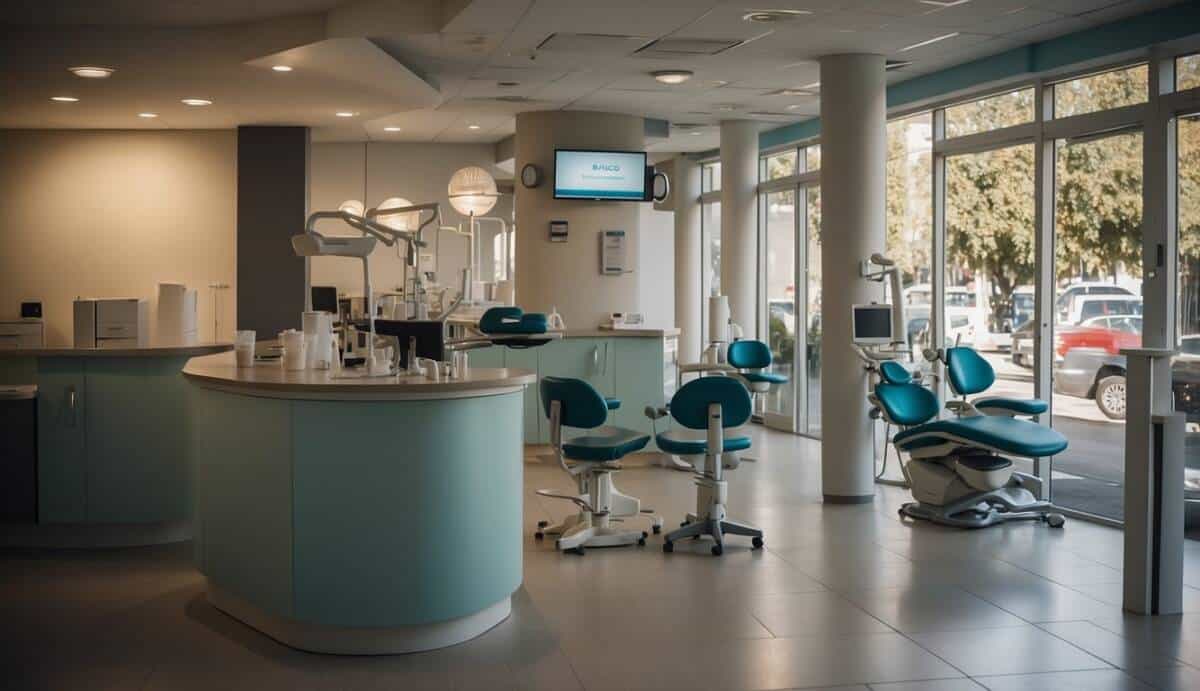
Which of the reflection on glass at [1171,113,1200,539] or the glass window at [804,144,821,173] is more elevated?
the glass window at [804,144,821,173]

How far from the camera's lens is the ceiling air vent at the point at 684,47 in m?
7.61

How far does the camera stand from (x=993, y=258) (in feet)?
27.4

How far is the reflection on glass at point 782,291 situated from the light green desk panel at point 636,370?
8.85 ft

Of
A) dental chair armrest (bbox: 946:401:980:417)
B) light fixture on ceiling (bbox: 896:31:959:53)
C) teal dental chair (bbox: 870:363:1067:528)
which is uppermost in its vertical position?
light fixture on ceiling (bbox: 896:31:959:53)

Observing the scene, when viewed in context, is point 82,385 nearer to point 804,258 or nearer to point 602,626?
point 602,626

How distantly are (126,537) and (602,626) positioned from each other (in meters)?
3.13

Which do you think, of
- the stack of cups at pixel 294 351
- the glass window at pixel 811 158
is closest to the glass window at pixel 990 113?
the glass window at pixel 811 158

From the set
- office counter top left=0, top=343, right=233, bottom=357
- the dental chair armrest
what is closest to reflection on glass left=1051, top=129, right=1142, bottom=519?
the dental chair armrest

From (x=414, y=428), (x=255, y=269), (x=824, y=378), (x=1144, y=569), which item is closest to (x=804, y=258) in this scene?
(x=824, y=378)

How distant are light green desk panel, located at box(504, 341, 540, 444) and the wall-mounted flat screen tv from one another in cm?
221

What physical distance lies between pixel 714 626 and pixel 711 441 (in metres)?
1.49

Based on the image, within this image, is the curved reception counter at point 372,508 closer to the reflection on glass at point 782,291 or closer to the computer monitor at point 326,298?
the computer monitor at point 326,298

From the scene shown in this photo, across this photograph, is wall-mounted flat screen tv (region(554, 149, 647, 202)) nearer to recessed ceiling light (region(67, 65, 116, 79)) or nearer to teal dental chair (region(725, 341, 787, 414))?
teal dental chair (region(725, 341, 787, 414))

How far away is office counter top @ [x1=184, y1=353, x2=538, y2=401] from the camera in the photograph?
14.2 feet
